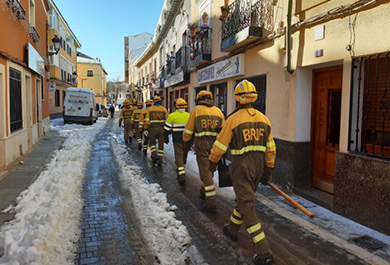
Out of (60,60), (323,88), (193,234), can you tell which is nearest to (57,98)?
(60,60)

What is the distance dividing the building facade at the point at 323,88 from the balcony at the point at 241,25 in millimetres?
26

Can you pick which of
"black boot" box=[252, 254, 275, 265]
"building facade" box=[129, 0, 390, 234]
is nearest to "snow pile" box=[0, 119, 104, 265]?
"black boot" box=[252, 254, 275, 265]

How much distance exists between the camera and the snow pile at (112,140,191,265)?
3.57 m

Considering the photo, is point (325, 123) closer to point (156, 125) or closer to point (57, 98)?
point (156, 125)

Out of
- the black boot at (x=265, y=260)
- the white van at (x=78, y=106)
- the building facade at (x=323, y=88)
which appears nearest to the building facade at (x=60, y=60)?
the white van at (x=78, y=106)

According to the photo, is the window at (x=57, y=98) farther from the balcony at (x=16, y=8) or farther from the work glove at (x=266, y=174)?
the work glove at (x=266, y=174)

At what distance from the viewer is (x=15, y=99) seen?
862 centimetres

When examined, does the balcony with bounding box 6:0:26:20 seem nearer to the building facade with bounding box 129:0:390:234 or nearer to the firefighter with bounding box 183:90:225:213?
the building facade with bounding box 129:0:390:234

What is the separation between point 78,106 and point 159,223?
18763mm

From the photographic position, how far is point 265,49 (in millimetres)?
7430

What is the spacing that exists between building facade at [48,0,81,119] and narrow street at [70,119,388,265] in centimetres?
2066

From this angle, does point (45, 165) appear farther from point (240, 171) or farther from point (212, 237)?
point (240, 171)

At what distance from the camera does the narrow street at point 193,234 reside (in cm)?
352

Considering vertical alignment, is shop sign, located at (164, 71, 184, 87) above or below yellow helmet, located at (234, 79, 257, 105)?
above
